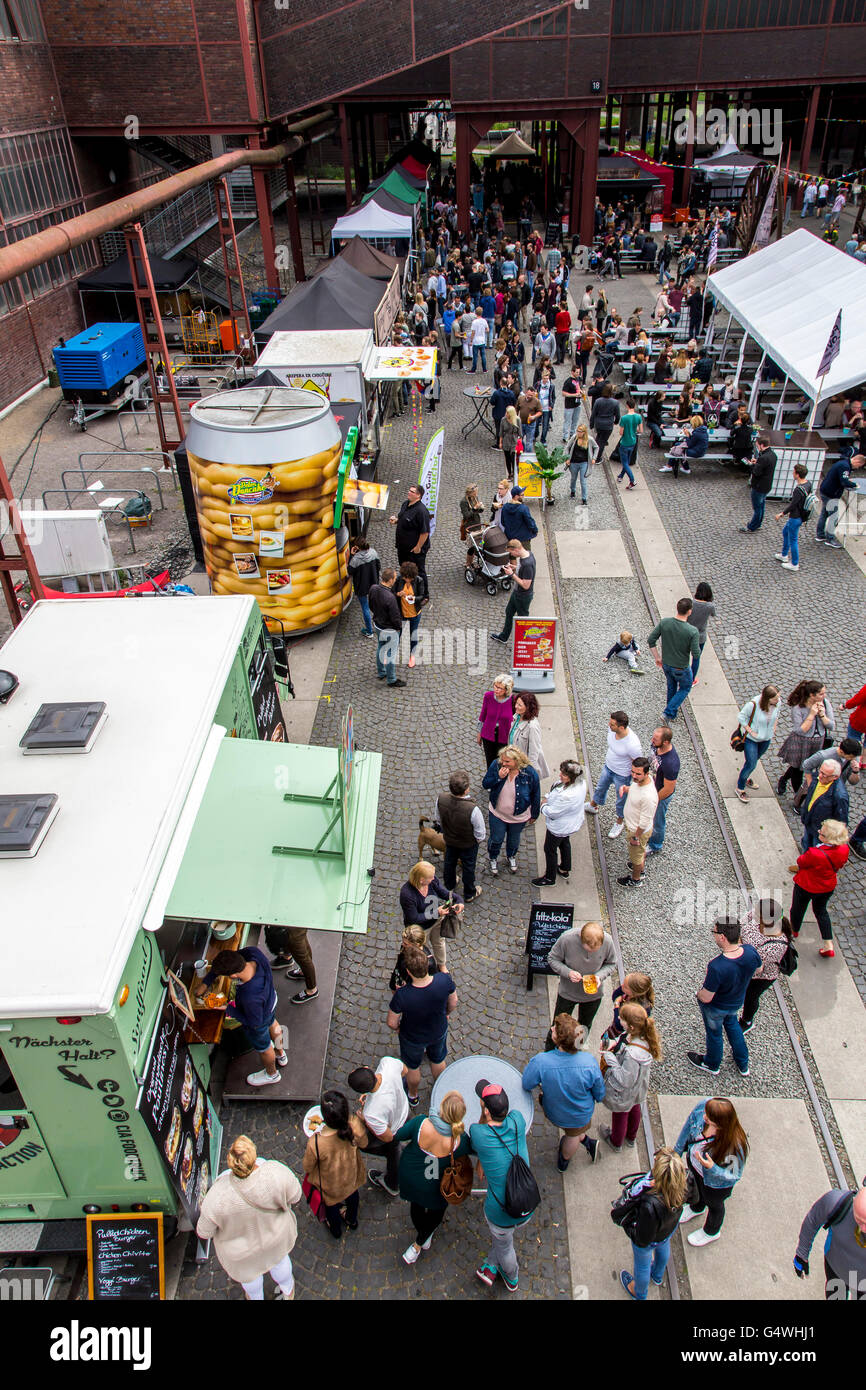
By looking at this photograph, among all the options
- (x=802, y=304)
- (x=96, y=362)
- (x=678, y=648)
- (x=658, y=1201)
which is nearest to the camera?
(x=658, y=1201)

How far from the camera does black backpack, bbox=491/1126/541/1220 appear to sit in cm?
479

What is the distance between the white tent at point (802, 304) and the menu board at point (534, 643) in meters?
7.72

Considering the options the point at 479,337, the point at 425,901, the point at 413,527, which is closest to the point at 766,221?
the point at 479,337

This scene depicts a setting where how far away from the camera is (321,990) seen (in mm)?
7184

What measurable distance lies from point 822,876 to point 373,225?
24813 mm

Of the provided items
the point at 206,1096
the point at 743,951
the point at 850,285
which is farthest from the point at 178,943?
the point at 850,285

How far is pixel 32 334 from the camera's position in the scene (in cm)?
2378

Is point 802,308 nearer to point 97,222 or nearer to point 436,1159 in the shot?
point 97,222

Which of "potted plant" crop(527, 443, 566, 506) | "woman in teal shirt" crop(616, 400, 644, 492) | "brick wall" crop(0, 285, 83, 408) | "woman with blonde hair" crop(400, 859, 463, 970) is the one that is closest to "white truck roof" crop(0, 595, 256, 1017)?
"woman with blonde hair" crop(400, 859, 463, 970)

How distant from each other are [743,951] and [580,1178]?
184 centimetres

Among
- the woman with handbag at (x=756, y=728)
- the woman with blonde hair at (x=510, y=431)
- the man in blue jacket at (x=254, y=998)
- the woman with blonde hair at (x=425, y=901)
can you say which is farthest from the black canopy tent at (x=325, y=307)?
the man in blue jacket at (x=254, y=998)

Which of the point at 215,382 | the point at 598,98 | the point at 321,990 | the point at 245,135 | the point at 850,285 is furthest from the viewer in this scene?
the point at 598,98

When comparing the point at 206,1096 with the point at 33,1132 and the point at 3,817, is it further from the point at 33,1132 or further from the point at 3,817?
the point at 3,817

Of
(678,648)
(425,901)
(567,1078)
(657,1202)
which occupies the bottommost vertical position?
(678,648)
